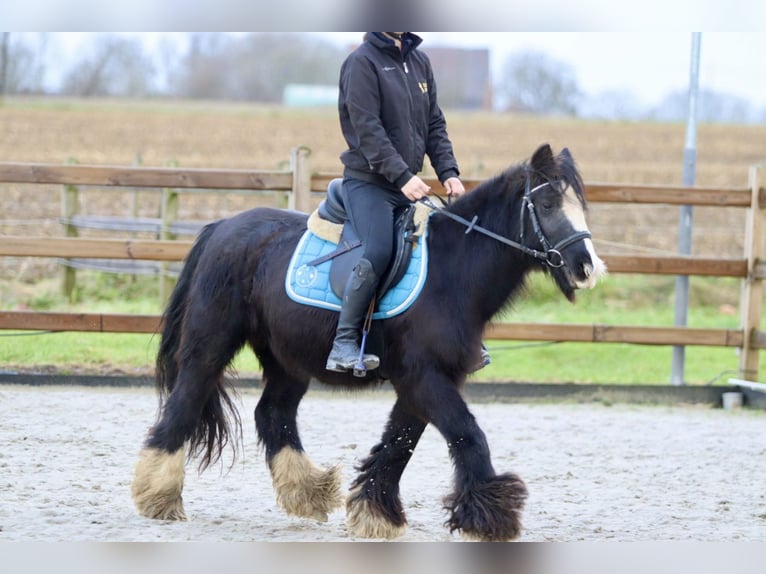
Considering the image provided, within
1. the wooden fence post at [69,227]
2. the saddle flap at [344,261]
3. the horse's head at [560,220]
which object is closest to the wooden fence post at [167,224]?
the wooden fence post at [69,227]

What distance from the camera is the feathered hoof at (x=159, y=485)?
16.0 ft

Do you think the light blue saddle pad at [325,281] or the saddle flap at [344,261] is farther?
the saddle flap at [344,261]

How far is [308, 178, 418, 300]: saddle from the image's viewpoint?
15.4 ft

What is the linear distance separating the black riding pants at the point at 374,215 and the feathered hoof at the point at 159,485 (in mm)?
1440

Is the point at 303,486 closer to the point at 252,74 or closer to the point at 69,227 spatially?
the point at 69,227

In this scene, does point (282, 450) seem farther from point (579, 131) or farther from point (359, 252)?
point (579, 131)

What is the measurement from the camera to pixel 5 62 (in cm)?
2116

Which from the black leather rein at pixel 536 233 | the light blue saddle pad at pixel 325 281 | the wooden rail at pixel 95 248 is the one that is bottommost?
the wooden rail at pixel 95 248

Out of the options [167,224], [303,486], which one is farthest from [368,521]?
[167,224]

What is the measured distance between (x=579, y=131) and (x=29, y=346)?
35893 millimetres

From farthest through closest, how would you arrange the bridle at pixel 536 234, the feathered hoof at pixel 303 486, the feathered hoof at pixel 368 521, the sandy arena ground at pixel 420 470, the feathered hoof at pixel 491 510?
the feathered hoof at pixel 303 486
the sandy arena ground at pixel 420 470
the feathered hoof at pixel 368 521
the bridle at pixel 536 234
the feathered hoof at pixel 491 510

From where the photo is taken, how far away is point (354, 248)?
4789mm

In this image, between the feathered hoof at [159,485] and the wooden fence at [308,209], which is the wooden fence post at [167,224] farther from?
the feathered hoof at [159,485]

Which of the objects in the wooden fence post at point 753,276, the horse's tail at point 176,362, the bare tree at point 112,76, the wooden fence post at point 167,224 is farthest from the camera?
the bare tree at point 112,76
